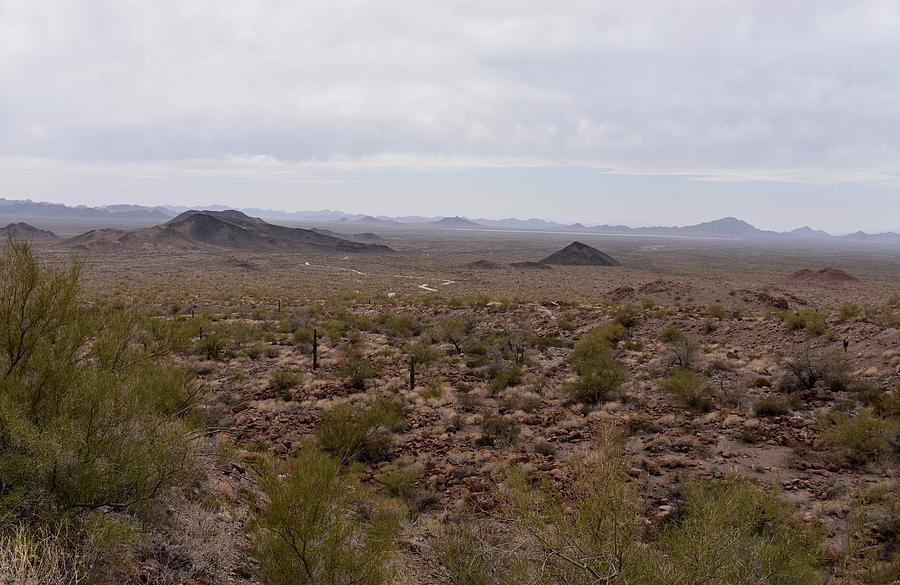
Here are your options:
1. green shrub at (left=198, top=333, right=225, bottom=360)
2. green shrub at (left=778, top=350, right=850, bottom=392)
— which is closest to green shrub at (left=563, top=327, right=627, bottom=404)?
green shrub at (left=778, top=350, right=850, bottom=392)

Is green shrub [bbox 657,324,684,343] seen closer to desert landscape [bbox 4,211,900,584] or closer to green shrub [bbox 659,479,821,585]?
desert landscape [bbox 4,211,900,584]

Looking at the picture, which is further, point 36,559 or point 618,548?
point 618,548

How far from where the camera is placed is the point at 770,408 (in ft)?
35.8

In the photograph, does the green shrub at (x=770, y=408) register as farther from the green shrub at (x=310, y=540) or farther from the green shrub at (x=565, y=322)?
the green shrub at (x=565, y=322)

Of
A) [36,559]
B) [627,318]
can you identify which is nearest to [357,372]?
[36,559]

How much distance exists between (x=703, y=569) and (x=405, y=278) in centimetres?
5526

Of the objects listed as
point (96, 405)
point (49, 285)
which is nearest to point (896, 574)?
point (96, 405)

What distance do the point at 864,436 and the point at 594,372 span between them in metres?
5.86

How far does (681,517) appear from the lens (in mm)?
6699

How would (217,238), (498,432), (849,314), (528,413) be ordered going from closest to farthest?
(498,432) → (528,413) → (849,314) → (217,238)

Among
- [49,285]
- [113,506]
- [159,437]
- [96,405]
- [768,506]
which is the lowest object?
[768,506]

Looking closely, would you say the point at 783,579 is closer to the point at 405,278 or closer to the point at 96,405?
the point at 96,405

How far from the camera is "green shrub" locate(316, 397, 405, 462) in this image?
939cm

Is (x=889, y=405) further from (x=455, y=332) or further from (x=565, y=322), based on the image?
(x=455, y=332)
